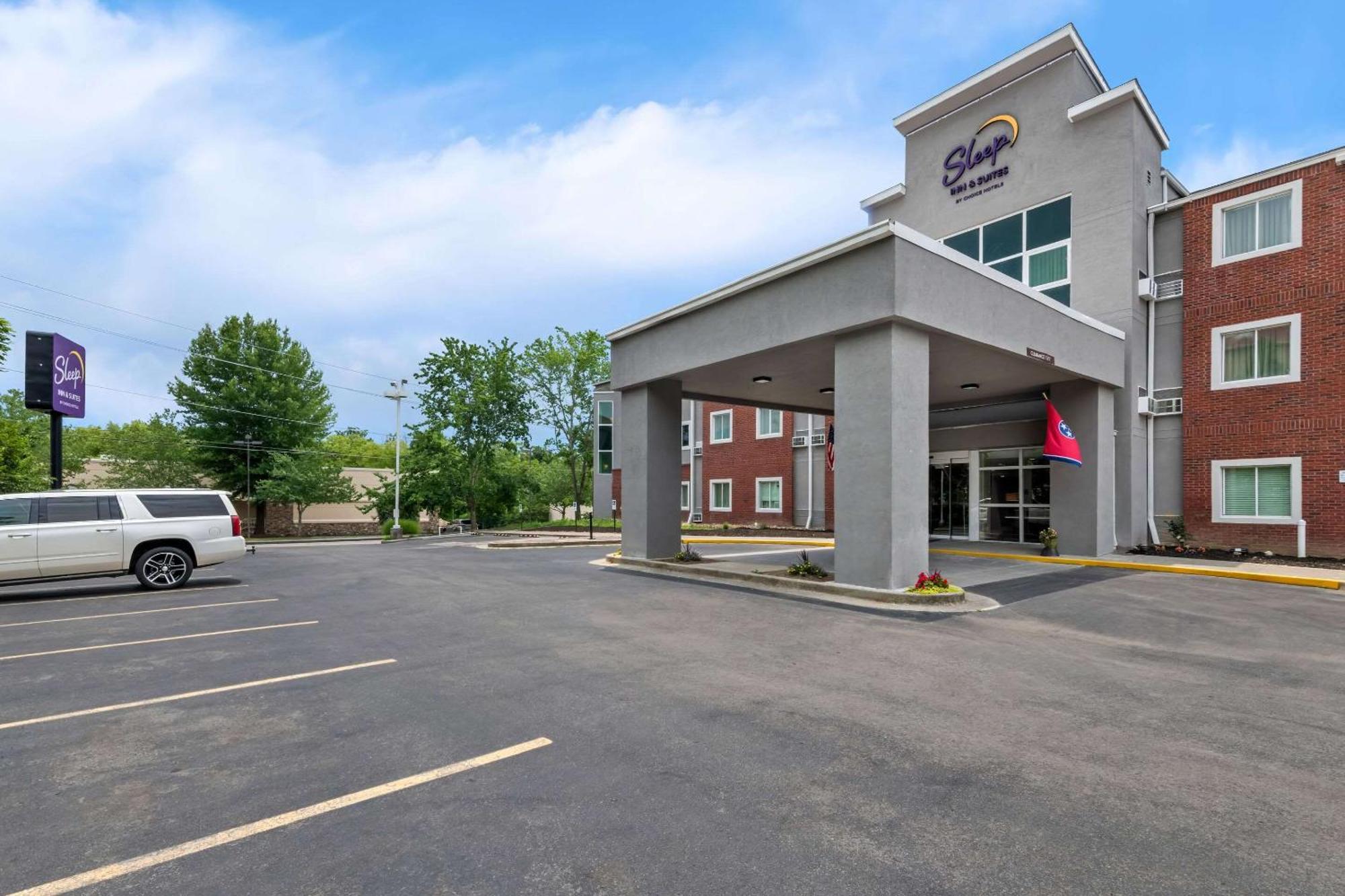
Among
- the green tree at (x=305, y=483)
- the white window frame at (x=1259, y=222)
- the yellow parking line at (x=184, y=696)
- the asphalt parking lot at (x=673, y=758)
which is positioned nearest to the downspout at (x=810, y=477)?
the white window frame at (x=1259, y=222)

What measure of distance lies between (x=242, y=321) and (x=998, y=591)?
5122cm

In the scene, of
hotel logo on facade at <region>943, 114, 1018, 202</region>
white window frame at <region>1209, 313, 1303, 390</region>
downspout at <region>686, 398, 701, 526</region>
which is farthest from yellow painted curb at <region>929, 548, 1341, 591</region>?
downspout at <region>686, 398, 701, 526</region>

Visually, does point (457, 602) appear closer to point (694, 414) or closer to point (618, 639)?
point (618, 639)

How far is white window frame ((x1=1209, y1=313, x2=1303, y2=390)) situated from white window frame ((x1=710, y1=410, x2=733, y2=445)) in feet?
68.9

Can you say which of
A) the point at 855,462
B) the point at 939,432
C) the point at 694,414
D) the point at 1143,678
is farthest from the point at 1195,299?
the point at 694,414

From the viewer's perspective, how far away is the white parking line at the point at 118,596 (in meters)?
11.0

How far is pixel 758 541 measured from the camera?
992 inches

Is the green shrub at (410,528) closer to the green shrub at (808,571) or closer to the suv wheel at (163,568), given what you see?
the suv wheel at (163,568)

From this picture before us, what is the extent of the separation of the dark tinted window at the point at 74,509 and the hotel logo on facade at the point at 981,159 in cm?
2496

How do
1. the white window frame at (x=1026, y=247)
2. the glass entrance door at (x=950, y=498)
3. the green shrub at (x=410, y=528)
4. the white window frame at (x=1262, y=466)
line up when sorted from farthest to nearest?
the green shrub at (x=410, y=528) < the glass entrance door at (x=950, y=498) < the white window frame at (x=1026, y=247) < the white window frame at (x=1262, y=466)

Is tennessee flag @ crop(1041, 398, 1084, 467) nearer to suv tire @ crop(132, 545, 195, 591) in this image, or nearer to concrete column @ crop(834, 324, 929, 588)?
concrete column @ crop(834, 324, 929, 588)

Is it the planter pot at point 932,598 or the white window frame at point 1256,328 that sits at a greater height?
the white window frame at point 1256,328

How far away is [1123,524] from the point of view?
17.8 metres

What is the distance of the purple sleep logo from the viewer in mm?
17438
